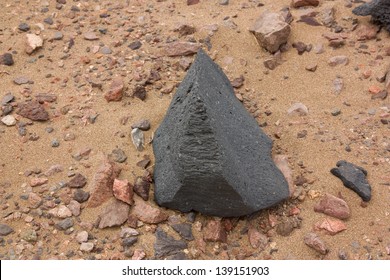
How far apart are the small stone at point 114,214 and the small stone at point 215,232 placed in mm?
393

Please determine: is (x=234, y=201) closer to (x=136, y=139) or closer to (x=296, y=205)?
(x=296, y=205)

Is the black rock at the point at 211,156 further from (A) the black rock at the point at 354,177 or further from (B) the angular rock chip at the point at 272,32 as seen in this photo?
(B) the angular rock chip at the point at 272,32

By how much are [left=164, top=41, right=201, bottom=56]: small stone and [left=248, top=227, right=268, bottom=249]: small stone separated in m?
1.44

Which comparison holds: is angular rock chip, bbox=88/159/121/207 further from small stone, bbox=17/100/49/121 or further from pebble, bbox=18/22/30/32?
pebble, bbox=18/22/30/32

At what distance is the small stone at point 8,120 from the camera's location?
9.93 ft

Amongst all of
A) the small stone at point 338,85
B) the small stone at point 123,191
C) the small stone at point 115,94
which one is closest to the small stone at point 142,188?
the small stone at point 123,191

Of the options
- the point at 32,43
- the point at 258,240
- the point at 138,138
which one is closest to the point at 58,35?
the point at 32,43

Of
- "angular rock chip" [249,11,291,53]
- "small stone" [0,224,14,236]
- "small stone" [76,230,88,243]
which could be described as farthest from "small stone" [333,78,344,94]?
"small stone" [0,224,14,236]

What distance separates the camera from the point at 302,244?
97.3 inches

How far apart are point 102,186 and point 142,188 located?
196 mm

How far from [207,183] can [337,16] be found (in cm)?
195

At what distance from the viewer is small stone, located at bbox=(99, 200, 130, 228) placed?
8.25 ft

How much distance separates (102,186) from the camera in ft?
8.57

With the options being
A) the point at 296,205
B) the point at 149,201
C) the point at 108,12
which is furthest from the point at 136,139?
the point at 108,12
